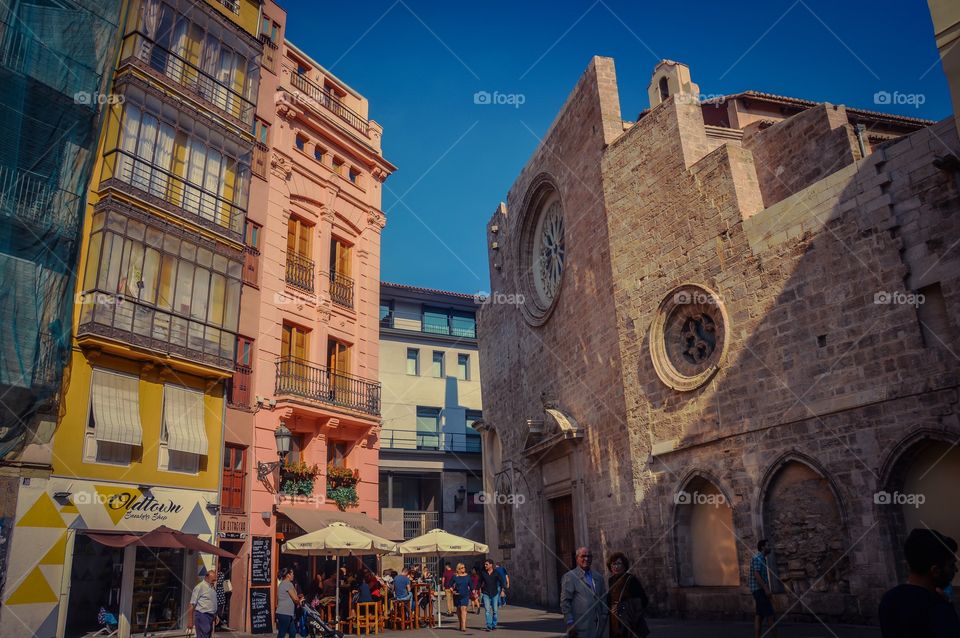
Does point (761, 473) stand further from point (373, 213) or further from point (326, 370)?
point (373, 213)

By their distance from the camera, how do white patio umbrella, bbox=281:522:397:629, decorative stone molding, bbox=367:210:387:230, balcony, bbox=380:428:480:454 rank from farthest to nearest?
balcony, bbox=380:428:480:454
decorative stone molding, bbox=367:210:387:230
white patio umbrella, bbox=281:522:397:629

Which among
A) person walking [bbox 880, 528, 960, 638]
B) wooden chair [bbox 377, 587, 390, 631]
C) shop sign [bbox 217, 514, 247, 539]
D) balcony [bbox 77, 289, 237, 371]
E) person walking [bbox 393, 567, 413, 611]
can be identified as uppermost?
balcony [bbox 77, 289, 237, 371]

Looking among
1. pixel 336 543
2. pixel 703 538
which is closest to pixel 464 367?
pixel 703 538

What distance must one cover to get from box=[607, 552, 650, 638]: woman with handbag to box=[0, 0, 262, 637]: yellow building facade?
9.29 metres

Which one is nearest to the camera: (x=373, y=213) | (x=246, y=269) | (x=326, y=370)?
(x=246, y=269)

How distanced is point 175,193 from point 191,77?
10.3 feet

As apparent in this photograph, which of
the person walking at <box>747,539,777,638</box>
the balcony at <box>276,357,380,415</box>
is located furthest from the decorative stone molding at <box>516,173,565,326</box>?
the person walking at <box>747,539,777,638</box>

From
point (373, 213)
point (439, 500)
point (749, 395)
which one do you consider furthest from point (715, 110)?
point (439, 500)

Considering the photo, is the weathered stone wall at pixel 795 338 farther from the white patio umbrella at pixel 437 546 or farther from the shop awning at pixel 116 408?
the shop awning at pixel 116 408

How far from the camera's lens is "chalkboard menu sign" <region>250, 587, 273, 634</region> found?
49.7 feet

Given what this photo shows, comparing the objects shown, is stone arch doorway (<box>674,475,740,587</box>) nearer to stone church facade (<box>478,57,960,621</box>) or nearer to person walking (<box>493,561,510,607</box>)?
stone church facade (<box>478,57,960,621</box>)

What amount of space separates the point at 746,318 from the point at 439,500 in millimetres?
23311

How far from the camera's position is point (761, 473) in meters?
13.0

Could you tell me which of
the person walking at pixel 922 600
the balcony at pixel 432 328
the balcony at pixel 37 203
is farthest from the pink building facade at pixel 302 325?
the person walking at pixel 922 600
